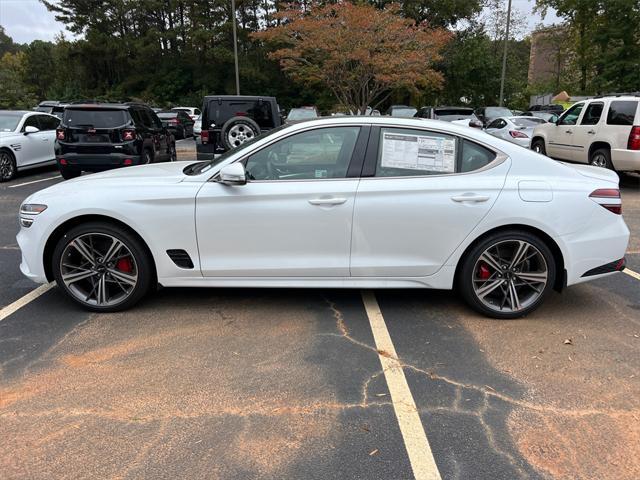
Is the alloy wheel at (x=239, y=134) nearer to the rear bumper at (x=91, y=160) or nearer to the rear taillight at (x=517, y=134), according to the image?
the rear bumper at (x=91, y=160)

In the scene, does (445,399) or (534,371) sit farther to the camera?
(534,371)

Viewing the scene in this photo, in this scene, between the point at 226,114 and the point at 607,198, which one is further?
the point at 226,114

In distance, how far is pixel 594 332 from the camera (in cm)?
405

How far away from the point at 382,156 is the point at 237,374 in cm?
199

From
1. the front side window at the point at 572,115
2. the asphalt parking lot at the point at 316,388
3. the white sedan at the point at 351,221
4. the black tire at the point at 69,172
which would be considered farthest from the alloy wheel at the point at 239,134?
the front side window at the point at 572,115

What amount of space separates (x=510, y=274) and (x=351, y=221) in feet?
4.43

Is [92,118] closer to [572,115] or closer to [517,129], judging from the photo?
[572,115]

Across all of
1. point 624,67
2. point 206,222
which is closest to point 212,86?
point 624,67

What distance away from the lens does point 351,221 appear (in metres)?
4.02

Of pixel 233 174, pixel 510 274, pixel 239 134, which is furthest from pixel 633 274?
pixel 239 134

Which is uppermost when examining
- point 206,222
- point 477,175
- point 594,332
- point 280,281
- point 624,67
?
point 624,67

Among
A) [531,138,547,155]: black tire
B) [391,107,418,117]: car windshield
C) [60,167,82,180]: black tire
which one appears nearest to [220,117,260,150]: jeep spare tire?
[60,167,82,180]: black tire

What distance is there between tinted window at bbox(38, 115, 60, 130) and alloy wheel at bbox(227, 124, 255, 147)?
223 inches

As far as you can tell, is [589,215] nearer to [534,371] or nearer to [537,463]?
[534,371]
